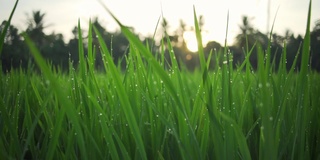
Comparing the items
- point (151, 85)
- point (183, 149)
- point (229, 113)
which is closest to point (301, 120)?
point (229, 113)

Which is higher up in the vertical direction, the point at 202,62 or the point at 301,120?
the point at 202,62

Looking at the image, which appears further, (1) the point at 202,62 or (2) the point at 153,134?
(2) the point at 153,134

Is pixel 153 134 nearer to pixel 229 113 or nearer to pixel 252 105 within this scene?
pixel 229 113

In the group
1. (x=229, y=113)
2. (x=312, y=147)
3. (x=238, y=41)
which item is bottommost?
(x=312, y=147)

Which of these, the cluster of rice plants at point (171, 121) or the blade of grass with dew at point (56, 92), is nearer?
the blade of grass with dew at point (56, 92)

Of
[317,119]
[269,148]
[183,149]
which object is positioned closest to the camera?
[269,148]

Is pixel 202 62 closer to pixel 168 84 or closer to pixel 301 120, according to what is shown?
pixel 168 84

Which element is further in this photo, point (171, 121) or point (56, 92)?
point (171, 121)

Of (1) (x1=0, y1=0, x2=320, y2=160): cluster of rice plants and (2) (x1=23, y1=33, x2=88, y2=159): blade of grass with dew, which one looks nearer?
(2) (x1=23, y1=33, x2=88, y2=159): blade of grass with dew

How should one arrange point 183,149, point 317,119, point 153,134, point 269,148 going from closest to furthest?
point 269,148 → point 183,149 → point 153,134 → point 317,119

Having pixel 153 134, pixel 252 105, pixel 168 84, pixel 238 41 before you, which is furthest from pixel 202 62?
pixel 238 41
